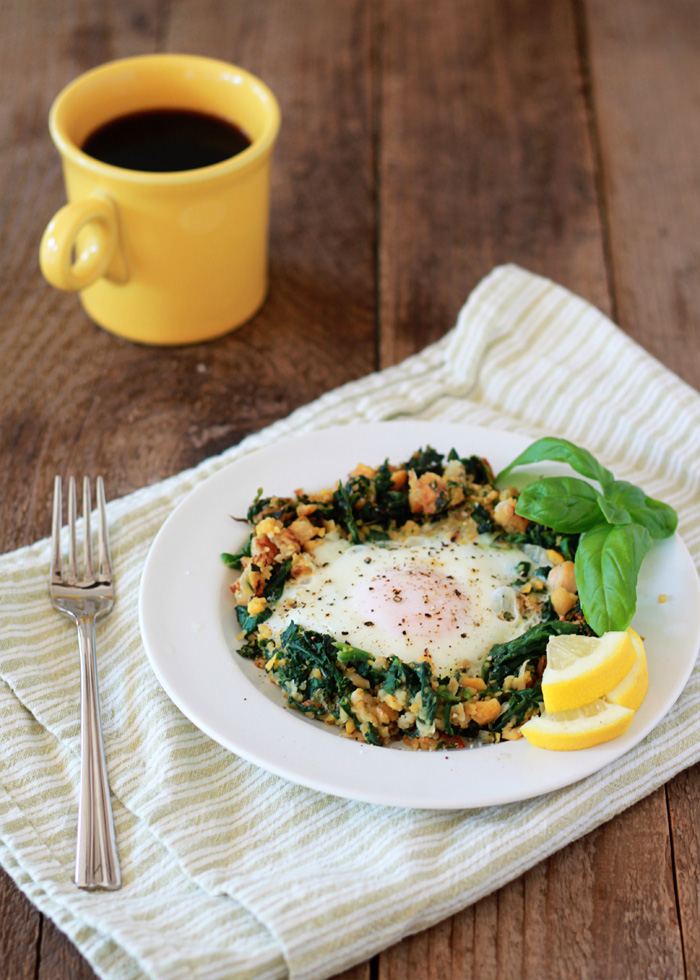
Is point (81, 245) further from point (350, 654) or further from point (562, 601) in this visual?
point (562, 601)

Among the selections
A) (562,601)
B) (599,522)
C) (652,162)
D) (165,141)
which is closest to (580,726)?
(562,601)

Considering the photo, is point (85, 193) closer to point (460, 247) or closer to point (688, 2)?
point (460, 247)

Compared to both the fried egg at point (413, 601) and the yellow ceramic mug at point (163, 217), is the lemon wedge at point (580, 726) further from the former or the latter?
the yellow ceramic mug at point (163, 217)

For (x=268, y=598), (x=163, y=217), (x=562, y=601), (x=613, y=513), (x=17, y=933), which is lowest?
(x=17, y=933)

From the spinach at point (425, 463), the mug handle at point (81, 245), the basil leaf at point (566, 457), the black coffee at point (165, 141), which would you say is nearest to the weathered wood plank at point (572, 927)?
the basil leaf at point (566, 457)

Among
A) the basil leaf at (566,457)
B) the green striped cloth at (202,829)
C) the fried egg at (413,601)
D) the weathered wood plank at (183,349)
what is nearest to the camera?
the green striped cloth at (202,829)

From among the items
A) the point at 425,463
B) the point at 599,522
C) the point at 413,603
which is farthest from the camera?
the point at 425,463

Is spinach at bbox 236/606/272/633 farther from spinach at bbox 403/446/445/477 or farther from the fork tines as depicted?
spinach at bbox 403/446/445/477
